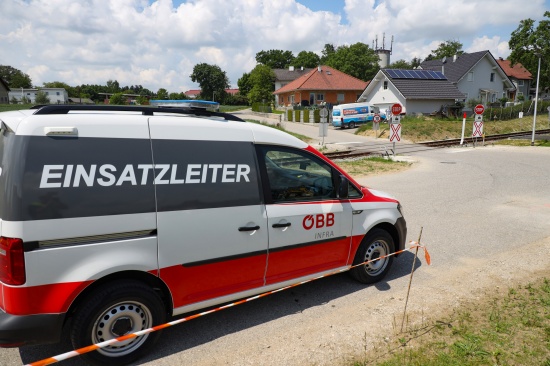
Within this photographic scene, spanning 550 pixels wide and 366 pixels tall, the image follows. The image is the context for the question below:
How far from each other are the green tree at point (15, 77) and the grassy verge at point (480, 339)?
446 feet

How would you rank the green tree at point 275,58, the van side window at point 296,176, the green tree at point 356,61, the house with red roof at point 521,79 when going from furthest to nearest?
the green tree at point 275,58 → the green tree at point 356,61 → the house with red roof at point 521,79 → the van side window at point 296,176

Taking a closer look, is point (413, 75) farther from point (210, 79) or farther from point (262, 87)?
point (210, 79)

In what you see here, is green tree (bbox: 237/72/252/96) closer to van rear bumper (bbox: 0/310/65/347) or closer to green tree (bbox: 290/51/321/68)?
green tree (bbox: 290/51/321/68)

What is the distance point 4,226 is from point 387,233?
167 inches

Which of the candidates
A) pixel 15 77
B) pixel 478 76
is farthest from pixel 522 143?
pixel 15 77

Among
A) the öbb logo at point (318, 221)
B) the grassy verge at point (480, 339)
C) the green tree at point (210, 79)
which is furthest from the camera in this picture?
the green tree at point (210, 79)

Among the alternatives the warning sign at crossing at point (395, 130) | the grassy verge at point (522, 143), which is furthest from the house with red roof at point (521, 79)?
the warning sign at crossing at point (395, 130)

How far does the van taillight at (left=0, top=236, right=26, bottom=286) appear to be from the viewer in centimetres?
297

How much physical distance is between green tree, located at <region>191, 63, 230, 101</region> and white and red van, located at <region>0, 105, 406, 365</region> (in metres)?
79.1

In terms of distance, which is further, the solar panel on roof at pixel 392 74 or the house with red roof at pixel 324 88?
the house with red roof at pixel 324 88

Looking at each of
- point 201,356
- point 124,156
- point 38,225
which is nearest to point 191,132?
point 124,156

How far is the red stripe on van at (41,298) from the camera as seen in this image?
3.05 metres

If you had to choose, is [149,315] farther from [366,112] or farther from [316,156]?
[366,112]

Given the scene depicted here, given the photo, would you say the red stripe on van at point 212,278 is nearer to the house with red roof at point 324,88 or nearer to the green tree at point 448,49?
the house with red roof at point 324,88
